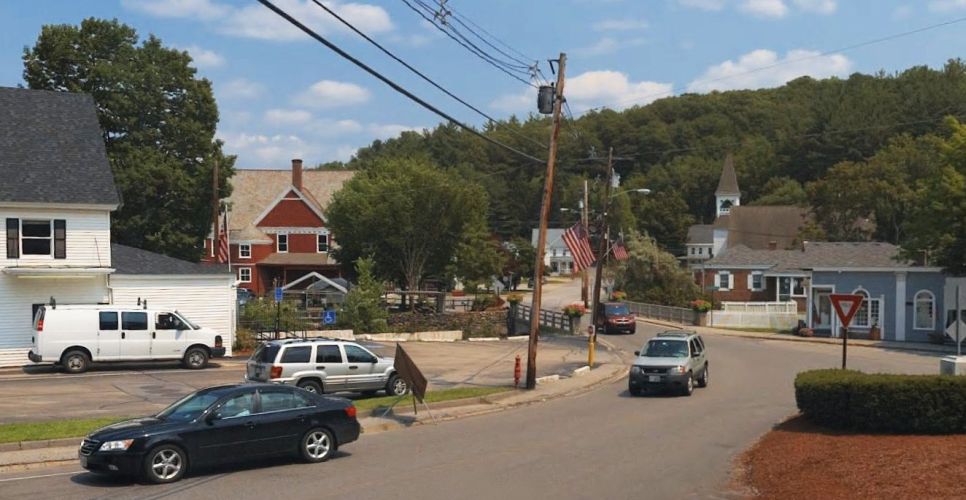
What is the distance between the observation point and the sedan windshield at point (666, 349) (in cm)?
2778

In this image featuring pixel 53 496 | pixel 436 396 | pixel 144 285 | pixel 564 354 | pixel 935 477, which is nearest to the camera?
pixel 935 477

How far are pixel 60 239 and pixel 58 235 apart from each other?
0.15 meters

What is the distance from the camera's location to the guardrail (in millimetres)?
65475

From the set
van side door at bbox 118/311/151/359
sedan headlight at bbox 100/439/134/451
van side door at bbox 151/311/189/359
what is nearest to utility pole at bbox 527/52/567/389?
van side door at bbox 151/311/189/359

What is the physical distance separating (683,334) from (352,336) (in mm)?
19758

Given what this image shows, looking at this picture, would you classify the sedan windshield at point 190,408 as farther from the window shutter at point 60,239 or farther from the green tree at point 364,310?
the green tree at point 364,310

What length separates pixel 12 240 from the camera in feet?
108

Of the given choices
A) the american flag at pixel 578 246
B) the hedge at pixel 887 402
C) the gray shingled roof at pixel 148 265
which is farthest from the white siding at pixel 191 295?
the hedge at pixel 887 402

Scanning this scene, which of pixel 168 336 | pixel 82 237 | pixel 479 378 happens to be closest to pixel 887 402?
pixel 479 378

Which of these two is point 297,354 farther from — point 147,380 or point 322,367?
point 147,380

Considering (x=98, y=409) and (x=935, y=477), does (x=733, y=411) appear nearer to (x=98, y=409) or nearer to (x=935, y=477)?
(x=935, y=477)

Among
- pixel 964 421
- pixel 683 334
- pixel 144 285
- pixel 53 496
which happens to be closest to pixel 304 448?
pixel 53 496

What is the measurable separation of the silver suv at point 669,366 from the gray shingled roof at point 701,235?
89687 millimetres

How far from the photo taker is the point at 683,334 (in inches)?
1159
